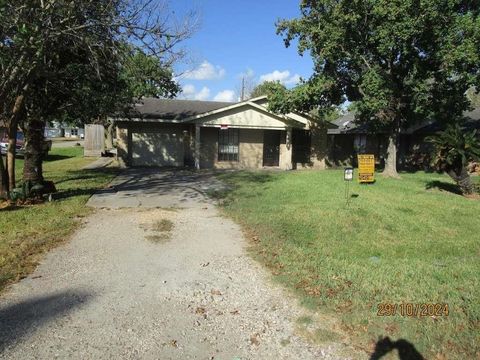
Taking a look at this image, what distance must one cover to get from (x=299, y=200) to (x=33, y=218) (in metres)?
6.73

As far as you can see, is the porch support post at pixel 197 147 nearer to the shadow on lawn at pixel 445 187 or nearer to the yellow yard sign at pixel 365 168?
the yellow yard sign at pixel 365 168

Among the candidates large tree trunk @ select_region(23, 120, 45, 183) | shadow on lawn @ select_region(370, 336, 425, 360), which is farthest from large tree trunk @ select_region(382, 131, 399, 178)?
shadow on lawn @ select_region(370, 336, 425, 360)

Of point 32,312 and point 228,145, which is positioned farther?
point 228,145

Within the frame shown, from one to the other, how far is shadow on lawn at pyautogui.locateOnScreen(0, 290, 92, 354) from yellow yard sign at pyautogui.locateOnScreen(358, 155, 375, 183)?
13221 mm

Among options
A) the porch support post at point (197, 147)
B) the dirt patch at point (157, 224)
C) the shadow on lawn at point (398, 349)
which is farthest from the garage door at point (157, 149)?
the shadow on lawn at point (398, 349)

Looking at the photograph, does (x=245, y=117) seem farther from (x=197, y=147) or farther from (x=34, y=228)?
(x=34, y=228)

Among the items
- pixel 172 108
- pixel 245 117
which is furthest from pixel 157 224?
pixel 172 108

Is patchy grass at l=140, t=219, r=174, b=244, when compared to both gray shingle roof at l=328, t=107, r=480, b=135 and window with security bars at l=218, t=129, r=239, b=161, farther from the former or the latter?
gray shingle roof at l=328, t=107, r=480, b=135

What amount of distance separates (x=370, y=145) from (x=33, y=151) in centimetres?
2352

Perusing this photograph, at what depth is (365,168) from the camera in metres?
17.0

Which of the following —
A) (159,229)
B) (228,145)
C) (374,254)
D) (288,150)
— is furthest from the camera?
(288,150)

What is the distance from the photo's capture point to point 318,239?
8.45 meters

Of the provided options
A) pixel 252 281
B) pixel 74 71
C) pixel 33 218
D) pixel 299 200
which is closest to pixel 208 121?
pixel 74 71

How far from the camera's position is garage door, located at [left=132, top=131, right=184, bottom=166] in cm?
2469
